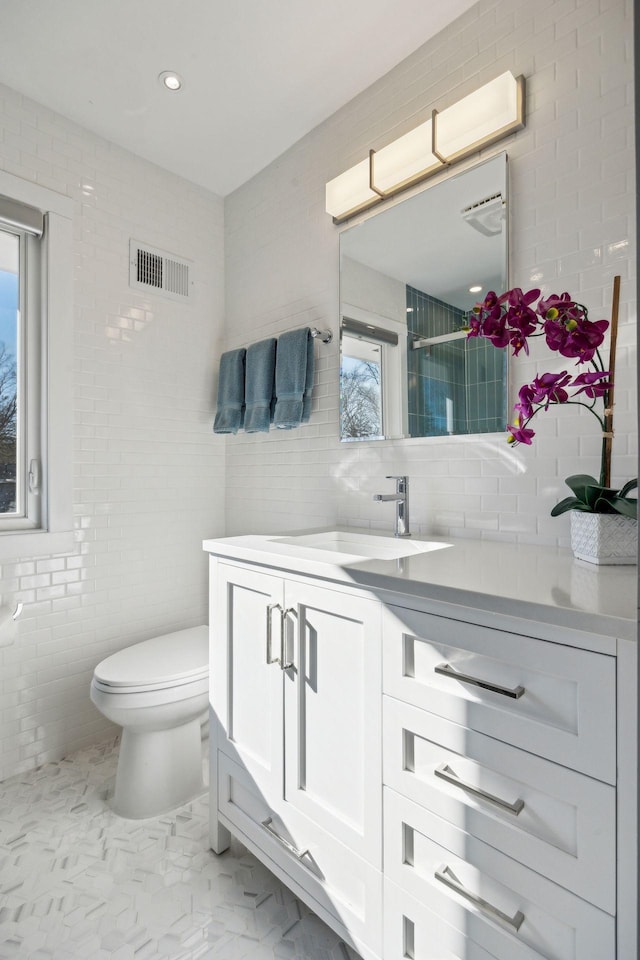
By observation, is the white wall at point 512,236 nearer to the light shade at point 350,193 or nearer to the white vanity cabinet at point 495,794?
the light shade at point 350,193

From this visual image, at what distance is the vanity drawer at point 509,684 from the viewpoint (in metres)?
0.72

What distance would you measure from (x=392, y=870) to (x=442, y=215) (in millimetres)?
1788

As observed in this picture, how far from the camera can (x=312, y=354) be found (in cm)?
208

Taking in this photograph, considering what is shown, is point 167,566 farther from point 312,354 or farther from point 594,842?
point 594,842

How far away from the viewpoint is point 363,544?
1678 mm

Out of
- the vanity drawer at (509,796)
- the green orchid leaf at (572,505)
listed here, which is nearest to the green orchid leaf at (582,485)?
the green orchid leaf at (572,505)

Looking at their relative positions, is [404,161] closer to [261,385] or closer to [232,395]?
[261,385]

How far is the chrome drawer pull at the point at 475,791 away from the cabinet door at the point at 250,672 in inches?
19.2

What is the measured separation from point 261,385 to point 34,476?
0.99m

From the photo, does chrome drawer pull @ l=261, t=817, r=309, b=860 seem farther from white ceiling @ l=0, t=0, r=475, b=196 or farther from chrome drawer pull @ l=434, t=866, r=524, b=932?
white ceiling @ l=0, t=0, r=475, b=196

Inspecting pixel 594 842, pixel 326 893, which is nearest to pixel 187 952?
pixel 326 893

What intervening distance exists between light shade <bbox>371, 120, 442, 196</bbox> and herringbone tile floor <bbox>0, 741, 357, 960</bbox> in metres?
2.22

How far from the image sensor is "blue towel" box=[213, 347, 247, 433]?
2.36 metres

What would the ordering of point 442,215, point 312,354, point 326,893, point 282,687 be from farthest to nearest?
point 312,354
point 442,215
point 282,687
point 326,893
